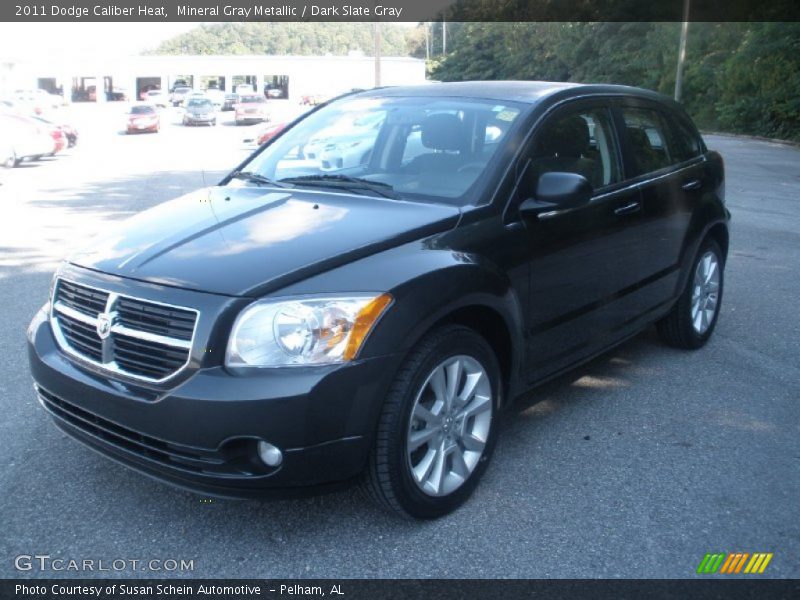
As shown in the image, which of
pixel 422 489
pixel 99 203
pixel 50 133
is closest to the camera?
pixel 422 489

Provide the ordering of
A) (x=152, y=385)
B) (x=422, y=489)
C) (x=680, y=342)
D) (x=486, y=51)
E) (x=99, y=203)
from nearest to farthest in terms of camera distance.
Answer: (x=152, y=385) → (x=422, y=489) → (x=680, y=342) → (x=99, y=203) → (x=486, y=51)

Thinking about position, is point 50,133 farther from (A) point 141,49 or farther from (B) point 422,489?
(A) point 141,49

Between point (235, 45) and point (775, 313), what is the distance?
123986 millimetres

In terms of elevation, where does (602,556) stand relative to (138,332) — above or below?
below

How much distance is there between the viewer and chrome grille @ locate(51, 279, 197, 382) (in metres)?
3.15

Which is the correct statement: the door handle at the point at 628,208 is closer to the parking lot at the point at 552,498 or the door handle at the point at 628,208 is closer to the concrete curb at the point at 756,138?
the parking lot at the point at 552,498

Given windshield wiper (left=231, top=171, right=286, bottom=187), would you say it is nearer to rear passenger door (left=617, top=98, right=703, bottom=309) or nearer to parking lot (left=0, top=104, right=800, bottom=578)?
parking lot (left=0, top=104, right=800, bottom=578)

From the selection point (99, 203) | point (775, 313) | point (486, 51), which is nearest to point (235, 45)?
point (486, 51)

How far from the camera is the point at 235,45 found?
12231 centimetres

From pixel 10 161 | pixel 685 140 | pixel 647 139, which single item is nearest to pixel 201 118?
pixel 10 161

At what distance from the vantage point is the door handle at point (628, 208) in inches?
184

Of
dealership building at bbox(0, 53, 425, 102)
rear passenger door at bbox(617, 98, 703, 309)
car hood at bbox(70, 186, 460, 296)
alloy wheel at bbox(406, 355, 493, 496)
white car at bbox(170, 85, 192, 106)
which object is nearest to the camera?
car hood at bbox(70, 186, 460, 296)

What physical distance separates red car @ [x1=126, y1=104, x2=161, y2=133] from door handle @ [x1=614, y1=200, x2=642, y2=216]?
137 feet

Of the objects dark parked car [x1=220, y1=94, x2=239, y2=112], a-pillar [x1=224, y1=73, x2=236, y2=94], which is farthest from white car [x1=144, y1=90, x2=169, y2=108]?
a-pillar [x1=224, y1=73, x2=236, y2=94]
